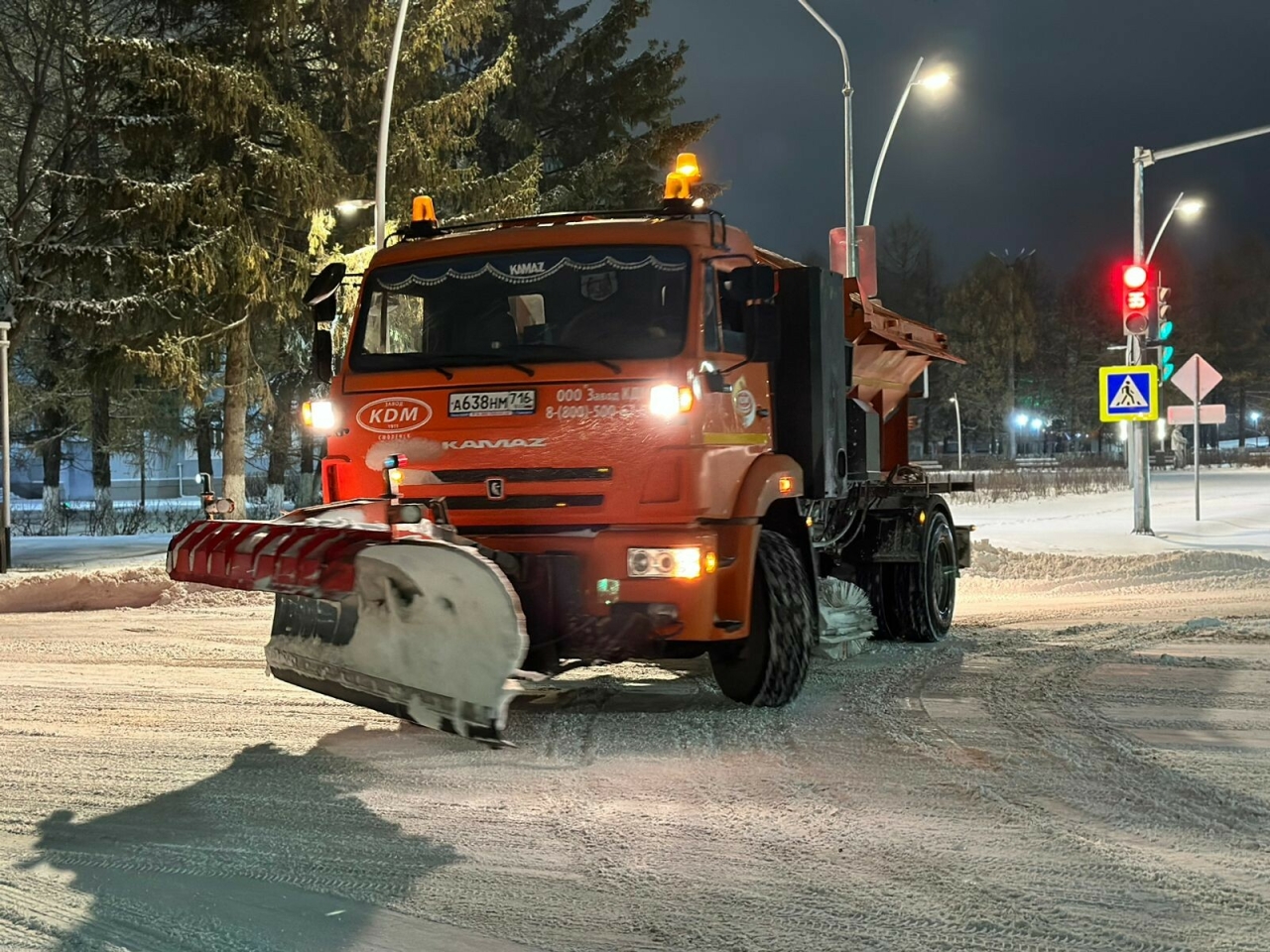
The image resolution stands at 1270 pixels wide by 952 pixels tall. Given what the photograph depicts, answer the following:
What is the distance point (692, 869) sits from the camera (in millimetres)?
4492

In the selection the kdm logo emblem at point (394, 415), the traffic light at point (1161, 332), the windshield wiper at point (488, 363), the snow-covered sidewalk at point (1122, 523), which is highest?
the traffic light at point (1161, 332)

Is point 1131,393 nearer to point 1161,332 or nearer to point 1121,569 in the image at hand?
point 1161,332

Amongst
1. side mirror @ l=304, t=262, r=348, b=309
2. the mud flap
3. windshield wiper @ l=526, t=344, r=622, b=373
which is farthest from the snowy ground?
side mirror @ l=304, t=262, r=348, b=309

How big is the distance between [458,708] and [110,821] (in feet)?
4.92

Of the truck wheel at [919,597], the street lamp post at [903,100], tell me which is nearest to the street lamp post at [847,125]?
the street lamp post at [903,100]

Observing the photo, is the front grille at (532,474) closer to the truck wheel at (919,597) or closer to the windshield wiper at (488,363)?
the windshield wiper at (488,363)

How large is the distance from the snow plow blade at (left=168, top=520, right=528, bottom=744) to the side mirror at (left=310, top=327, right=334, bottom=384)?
6.57 feet

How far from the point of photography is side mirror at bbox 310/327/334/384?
8.16 meters

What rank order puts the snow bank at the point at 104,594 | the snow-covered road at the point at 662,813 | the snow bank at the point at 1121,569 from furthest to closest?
the snow bank at the point at 1121,569 → the snow bank at the point at 104,594 → the snow-covered road at the point at 662,813

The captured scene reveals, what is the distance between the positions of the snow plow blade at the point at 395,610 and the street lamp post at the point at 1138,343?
16.3 meters

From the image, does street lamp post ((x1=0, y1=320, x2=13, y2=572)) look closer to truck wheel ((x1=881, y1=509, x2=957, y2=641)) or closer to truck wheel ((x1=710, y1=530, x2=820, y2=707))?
truck wheel ((x1=881, y1=509, x2=957, y2=641))

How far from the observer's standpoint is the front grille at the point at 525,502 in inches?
262

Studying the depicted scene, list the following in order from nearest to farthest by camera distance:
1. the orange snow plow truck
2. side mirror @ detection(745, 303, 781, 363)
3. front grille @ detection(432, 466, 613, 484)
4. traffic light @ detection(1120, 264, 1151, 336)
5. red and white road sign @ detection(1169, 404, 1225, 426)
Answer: the orange snow plow truck → front grille @ detection(432, 466, 613, 484) → side mirror @ detection(745, 303, 781, 363) → traffic light @ detection(1120, 264, 1151, 336) → red and white road sign @ detection(1169, 404, 1225, 426)

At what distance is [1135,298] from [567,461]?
15.9 m
